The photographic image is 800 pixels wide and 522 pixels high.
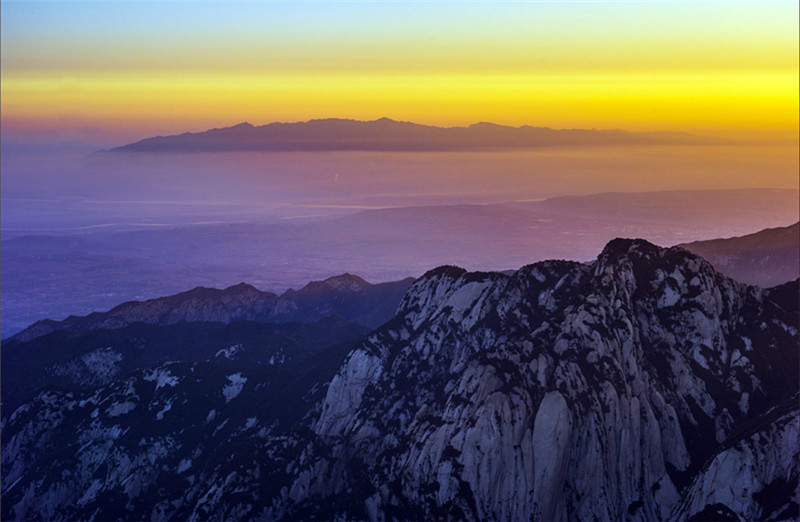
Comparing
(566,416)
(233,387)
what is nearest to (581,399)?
(566,416)

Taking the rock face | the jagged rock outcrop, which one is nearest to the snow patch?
the rock face

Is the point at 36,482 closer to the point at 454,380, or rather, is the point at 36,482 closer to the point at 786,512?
the point at 454,380

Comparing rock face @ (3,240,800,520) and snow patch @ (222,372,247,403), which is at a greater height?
rock face @ (3,240,800,520)

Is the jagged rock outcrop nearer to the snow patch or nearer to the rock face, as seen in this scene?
the rock face

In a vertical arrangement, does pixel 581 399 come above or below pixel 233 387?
above

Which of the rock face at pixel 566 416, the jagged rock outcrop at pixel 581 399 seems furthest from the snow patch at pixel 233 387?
the jagged rock outcrop at pixel 581 399

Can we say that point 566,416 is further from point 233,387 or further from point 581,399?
point 233,387

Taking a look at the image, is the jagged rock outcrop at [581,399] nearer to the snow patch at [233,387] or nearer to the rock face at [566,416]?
the rock face at [566,416]

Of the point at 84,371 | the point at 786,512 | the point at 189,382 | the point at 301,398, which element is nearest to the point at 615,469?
the point at 786,512
